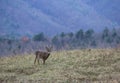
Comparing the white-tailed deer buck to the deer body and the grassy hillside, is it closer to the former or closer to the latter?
the deer body

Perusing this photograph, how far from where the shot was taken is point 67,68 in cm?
1970

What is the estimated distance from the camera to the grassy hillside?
57.6 ft

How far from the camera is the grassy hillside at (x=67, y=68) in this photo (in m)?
17.6

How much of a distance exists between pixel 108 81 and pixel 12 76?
501cm

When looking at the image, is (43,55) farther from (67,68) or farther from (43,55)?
(67,68)

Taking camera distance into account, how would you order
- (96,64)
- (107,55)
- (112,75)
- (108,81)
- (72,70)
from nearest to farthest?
(108,81) → (112,75) → (72,70) → (96,64) → (107,55)

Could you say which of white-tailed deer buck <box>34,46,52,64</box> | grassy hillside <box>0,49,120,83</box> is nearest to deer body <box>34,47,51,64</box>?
white-tailed deer buck <box>34,46,52,64</box>

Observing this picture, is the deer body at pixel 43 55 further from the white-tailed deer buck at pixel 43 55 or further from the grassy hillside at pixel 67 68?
the grassy hillside at pixel 67 68

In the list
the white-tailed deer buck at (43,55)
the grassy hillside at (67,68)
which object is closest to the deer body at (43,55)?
the white-tailed deer buck at (43,55)

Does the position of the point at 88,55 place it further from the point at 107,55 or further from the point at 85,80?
the point at 85,80

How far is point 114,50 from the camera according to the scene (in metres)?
23.2

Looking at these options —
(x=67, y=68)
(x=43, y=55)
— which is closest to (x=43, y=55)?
(x=43, y=55)

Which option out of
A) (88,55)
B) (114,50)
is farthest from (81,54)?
(114,50)

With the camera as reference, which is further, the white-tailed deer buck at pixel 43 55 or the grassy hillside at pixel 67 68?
the white-tailed deer buck at pixel 43 55
